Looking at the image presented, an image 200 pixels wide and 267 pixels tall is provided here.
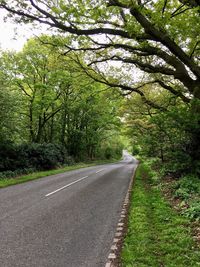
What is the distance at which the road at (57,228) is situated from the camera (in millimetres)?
4496

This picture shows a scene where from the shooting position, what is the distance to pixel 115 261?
4438 mm

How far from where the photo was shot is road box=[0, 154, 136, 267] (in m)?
4.50

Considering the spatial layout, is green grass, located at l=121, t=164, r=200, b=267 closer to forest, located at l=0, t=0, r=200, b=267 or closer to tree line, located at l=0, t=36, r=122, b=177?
forest, located at l=0, t=0, r=200, b=267

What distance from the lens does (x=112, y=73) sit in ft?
64.1

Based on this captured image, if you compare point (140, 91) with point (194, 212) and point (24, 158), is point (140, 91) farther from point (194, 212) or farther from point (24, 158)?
point (194, 212)

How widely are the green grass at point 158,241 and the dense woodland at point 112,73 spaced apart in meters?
5.42

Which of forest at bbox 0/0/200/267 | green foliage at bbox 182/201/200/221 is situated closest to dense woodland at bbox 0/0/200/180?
forest at bbox 0/0/200/267

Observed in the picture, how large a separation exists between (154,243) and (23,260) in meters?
2.56

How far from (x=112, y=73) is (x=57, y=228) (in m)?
15.1

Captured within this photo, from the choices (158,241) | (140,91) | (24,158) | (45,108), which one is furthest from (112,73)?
(158,241)

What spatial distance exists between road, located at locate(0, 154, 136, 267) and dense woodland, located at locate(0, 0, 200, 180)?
17.8 feet

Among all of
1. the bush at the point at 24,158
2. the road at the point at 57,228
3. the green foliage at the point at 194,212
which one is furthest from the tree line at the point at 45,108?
the green foliage at the point at 194,212

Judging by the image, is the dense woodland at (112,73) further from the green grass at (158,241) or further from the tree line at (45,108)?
the green grass at (158,241)

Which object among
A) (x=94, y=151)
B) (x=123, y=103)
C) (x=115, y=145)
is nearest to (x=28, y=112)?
(x=123, y=103)
